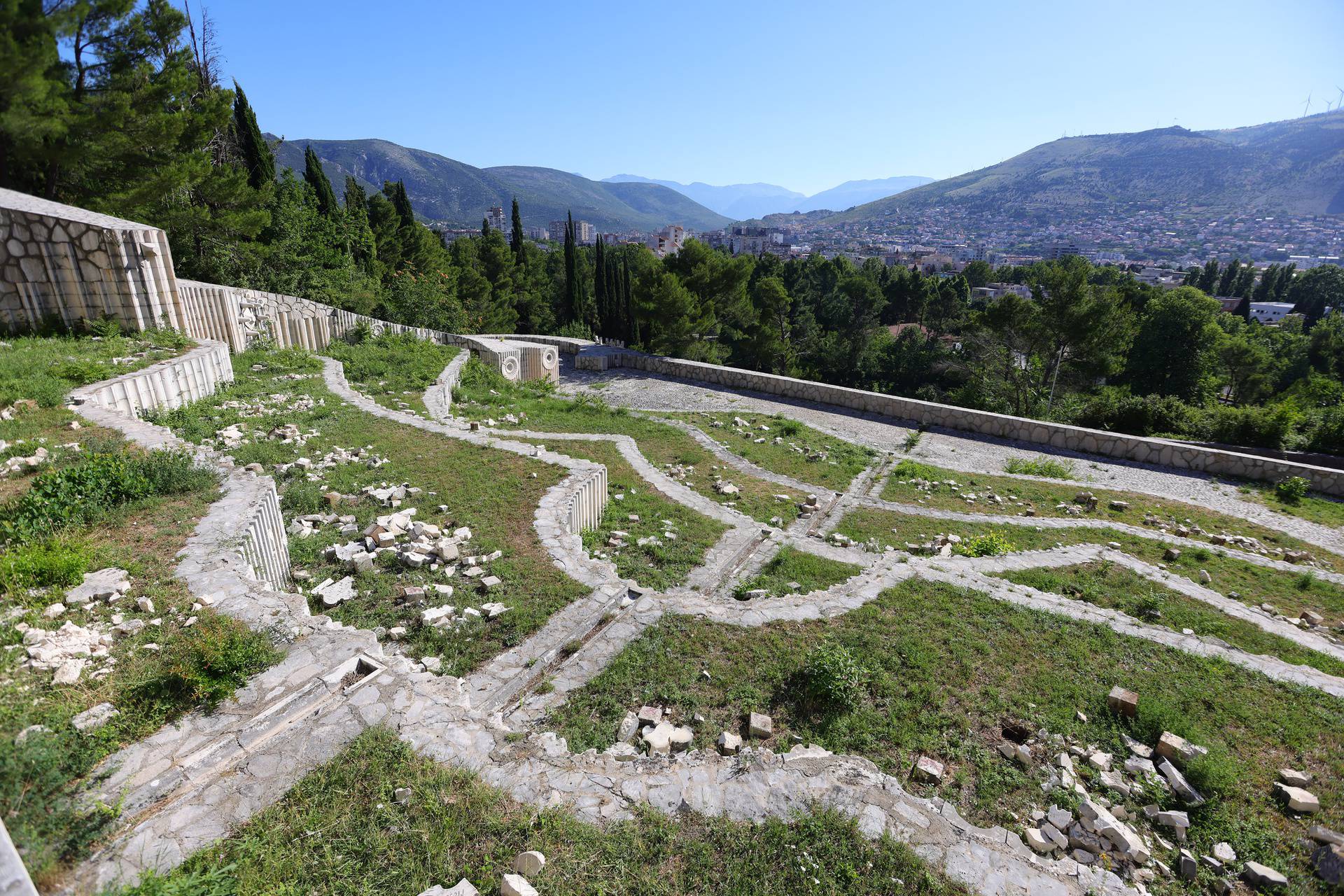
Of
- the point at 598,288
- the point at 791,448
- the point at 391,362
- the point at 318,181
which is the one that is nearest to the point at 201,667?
the point at 791,448

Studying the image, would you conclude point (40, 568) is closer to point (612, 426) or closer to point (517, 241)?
point (612, 426)

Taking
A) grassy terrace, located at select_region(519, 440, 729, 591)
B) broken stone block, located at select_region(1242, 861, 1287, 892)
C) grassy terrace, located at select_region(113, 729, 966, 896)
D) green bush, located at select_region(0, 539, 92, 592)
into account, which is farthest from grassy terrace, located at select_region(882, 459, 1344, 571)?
green bush, located at select_region(0, 539, 92, 592)

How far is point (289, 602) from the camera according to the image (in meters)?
A: 5.53

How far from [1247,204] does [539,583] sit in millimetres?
281095

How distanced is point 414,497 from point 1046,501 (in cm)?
1198

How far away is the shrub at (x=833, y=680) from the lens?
5320 mm

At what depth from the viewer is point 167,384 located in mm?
10047

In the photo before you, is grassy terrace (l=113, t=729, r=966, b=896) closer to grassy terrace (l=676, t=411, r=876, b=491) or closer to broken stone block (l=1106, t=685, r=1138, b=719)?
broken stone block (l=1106, t=685, r=1138, b=719)

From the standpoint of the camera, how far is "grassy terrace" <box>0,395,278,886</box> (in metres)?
3.02

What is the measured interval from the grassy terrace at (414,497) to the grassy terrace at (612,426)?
3.27 m

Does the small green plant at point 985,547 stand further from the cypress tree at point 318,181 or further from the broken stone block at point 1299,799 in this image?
the cypress tree at point 318,181

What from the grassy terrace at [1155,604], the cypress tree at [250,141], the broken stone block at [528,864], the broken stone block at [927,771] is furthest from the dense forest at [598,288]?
the broken stone block at [927,771]

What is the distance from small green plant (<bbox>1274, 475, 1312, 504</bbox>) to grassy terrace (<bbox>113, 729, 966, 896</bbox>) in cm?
1475

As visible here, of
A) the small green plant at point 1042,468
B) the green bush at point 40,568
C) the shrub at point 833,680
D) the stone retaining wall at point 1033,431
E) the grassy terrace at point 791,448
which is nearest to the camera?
the green bush at point 40,568
